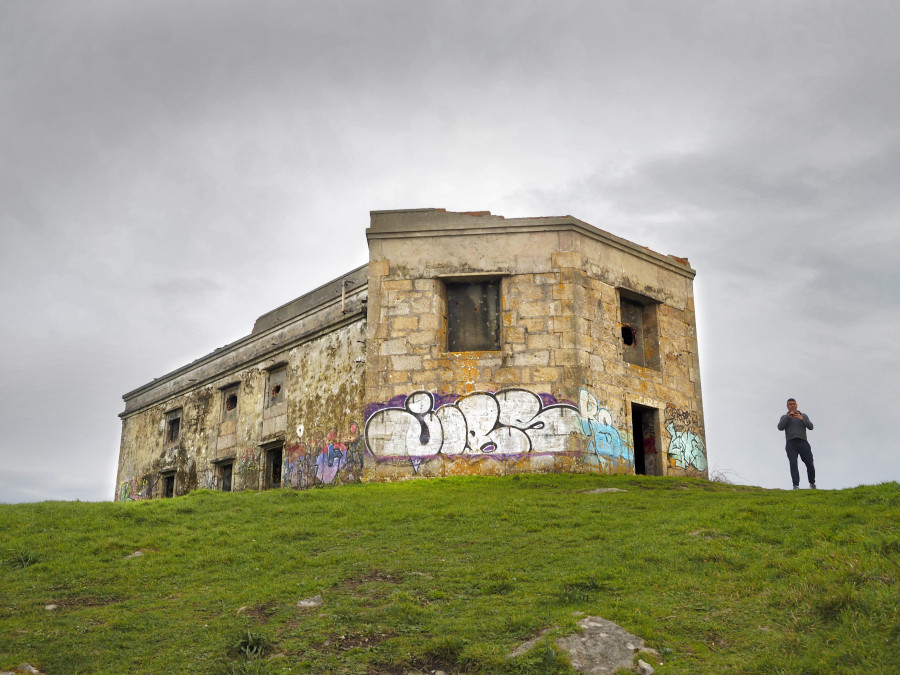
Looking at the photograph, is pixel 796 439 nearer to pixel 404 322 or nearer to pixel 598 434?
pixel 598 434

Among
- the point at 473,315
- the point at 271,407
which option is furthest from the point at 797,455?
the point at 271,407

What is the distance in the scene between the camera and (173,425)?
30953mm

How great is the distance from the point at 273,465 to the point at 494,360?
27.7 ft

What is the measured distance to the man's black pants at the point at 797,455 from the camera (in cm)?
1767

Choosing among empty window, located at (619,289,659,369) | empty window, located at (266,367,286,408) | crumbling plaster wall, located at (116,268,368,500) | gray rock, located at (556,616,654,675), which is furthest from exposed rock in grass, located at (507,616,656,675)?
empty window, located at (266,367,286,408)

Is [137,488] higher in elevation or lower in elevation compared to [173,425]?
lower

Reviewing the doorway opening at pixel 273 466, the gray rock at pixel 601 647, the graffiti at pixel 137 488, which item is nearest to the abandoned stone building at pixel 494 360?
the doorway opening at pixel 273 466

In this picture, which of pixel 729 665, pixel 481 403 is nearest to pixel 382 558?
pixel 729 665

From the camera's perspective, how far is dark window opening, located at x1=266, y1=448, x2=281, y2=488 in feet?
81.8

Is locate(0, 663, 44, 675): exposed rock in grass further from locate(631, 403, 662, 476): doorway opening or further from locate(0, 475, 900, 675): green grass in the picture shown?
locate(631, 403, 662, 476): doorway opening

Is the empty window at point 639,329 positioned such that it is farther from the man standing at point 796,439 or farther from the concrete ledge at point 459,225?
the man standing at point 796,439

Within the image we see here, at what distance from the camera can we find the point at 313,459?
909 inches

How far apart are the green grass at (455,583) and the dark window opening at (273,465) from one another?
368 inches

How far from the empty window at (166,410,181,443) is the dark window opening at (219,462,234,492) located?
4.00 meters
